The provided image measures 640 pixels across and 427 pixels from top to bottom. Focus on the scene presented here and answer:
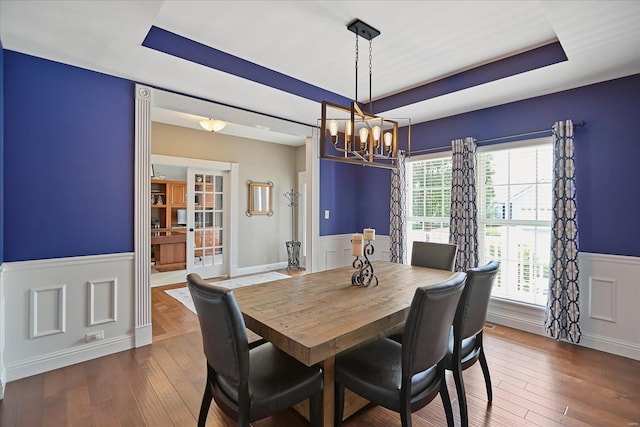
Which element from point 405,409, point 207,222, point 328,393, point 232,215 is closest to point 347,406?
point 328,393

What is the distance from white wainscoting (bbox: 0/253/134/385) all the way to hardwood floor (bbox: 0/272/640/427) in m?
0.13

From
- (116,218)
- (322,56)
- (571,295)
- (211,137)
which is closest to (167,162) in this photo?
(211,137)

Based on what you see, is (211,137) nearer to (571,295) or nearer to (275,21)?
(275,21)

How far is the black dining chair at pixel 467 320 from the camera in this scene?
1.79 meters

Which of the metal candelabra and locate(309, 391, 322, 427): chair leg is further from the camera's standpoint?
the metal candelabra

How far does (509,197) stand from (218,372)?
3.50m

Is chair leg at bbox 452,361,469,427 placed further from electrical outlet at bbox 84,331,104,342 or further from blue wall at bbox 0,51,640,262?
electrical outlet at bbox 84,331,104,342

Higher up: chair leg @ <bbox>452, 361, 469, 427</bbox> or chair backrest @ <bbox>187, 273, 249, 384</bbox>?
chair backrest @ <bbox>187, 273, 249, 384</bbox>

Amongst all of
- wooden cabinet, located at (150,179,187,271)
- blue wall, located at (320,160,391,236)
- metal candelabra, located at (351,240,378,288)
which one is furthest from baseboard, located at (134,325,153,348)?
wooden cabinet, located at (150,179,187,271)

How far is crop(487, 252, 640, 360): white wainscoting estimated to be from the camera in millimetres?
2709

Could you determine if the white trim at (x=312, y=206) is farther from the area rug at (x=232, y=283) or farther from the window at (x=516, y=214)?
the window at (x=516, y=214)

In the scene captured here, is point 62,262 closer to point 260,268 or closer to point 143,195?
point 143,195

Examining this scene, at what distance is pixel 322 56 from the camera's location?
2820 mm

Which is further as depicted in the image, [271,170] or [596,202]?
[271,170]
